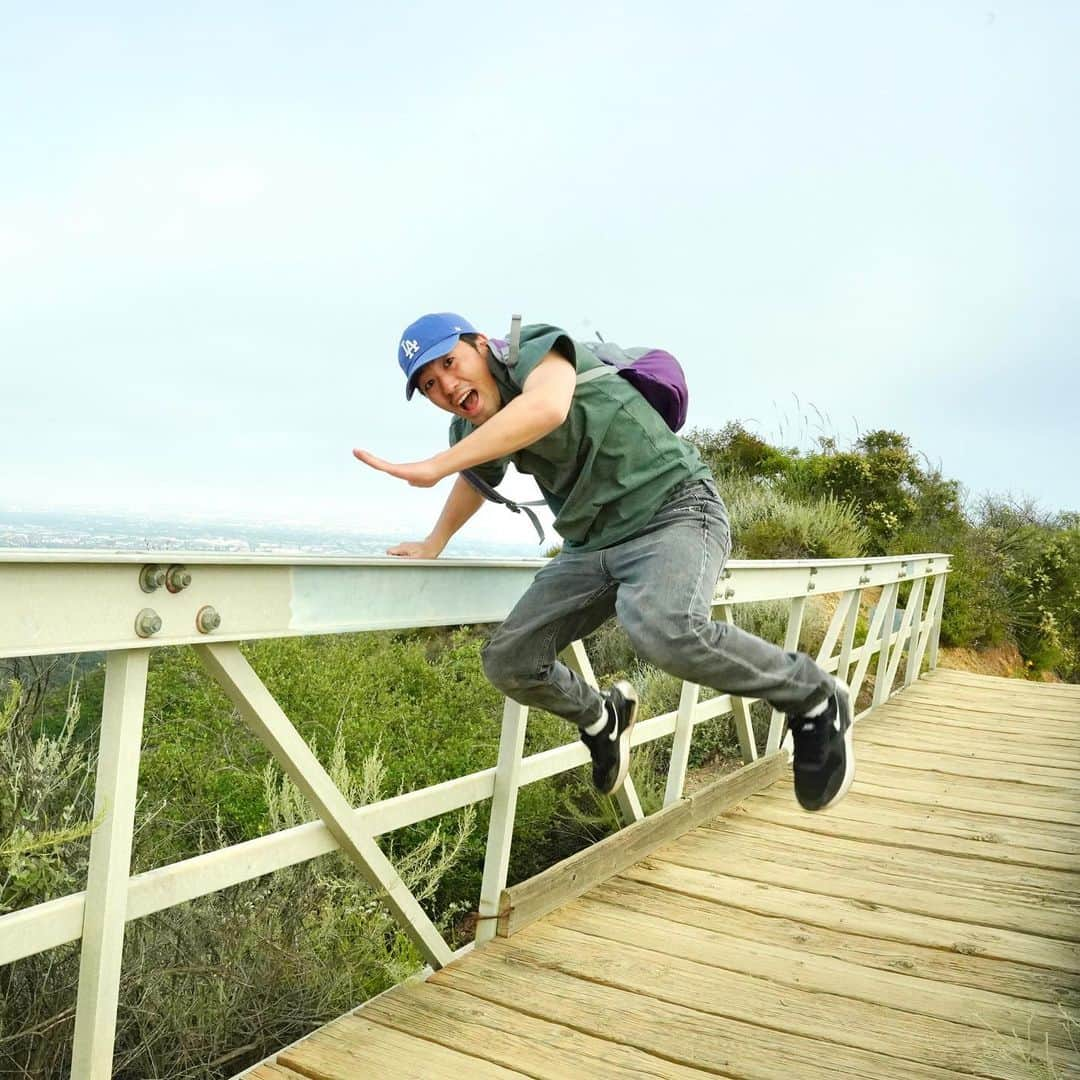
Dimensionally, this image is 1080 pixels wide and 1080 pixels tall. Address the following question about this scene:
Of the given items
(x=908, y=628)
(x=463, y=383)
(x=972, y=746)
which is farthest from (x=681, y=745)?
(x=908, y=628)

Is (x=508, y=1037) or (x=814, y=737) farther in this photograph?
(x=814, y=737)

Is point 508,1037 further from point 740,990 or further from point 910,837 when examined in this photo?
point 910,837

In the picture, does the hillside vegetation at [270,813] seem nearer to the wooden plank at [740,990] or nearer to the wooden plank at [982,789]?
the wooden plank at [740,990]

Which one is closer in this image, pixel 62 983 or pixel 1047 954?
pixel 62 983

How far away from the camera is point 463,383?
2.71m

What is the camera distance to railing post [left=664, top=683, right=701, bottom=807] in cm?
411

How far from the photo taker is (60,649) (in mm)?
1751

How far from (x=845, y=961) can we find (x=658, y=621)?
1114 mm

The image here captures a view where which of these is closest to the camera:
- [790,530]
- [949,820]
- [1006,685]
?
[949,820]

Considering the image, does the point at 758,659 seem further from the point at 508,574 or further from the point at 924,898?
the point at 924,898

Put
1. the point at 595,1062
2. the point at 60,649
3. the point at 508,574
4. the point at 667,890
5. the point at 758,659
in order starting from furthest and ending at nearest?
the point at 667,890 → the point at 508,574 → the point at 758,659 → the point at 595,1062 → the point at 60,649

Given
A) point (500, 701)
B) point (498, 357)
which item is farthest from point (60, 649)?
point (500, 701)

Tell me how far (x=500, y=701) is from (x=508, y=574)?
3881 millimetres

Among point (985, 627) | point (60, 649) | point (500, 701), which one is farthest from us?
point (985, 627)
